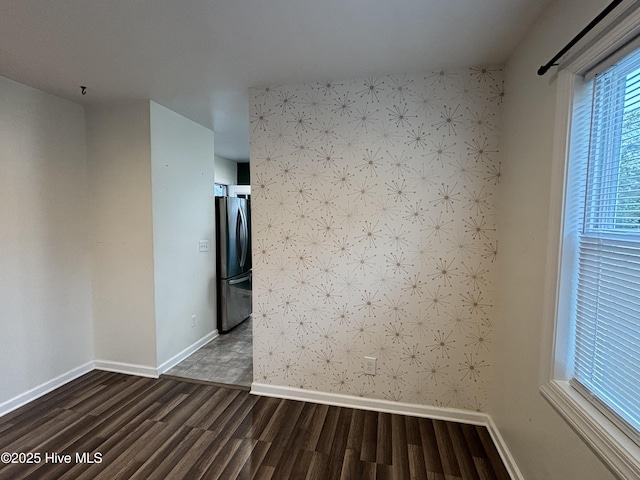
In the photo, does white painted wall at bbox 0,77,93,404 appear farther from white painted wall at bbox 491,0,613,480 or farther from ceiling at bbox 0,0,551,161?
white painted wall at bbox 491,0,613,480

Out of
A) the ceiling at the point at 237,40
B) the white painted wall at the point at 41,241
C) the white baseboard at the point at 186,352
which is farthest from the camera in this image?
the white baseboard at the point at 186,352

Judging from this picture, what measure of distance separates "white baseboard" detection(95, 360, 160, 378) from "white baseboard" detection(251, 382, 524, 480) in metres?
0.99

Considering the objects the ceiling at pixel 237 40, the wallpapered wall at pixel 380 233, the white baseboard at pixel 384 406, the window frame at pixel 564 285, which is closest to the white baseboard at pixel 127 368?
the white baseboard at pixel 384 406

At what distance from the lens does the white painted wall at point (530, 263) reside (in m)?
1.27

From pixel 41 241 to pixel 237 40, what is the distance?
2.16 metres

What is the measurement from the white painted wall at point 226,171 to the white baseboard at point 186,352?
8.42 feet

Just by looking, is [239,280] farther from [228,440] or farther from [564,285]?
[564,285]

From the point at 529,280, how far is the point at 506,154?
805 millimetres

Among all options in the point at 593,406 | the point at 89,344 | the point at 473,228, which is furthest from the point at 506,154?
the point at 89,344

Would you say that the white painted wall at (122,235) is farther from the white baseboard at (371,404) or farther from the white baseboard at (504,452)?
the white baseboard at (504,452)

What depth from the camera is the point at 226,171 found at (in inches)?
214

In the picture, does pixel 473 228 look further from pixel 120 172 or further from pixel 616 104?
pixel 120 172

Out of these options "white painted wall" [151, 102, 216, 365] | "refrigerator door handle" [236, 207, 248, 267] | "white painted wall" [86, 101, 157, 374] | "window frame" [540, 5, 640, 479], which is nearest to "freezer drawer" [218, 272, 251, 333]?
"white painted wall" [151, 102, 216, 365]

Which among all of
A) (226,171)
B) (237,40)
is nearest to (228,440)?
(237,40)
